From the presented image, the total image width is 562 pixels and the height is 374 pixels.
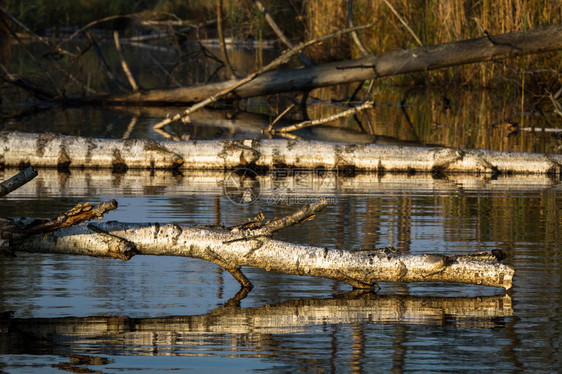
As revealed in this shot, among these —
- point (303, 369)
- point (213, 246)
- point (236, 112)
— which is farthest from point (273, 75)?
point (303, 369)

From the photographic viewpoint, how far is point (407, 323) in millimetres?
5195

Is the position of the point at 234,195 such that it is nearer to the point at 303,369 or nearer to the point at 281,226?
the point at 281,226

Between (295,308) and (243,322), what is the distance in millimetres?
401

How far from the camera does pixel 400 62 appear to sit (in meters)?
16.3

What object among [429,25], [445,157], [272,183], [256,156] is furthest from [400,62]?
[272,183]

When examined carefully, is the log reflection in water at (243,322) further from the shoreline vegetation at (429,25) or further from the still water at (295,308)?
the shoreline vegetation at (429,25)

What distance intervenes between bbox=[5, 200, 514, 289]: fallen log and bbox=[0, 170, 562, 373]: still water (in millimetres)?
124

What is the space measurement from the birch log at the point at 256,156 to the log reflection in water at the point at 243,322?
5.32m

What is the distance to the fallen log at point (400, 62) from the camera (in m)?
15.8

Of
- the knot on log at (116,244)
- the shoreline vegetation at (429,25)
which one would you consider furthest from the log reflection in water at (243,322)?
the shoreline vegetation at (429,25)

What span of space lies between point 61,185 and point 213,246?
15.1 feet

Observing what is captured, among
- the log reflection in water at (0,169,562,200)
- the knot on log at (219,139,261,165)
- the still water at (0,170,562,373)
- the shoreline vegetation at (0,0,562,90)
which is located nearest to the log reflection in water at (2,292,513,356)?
the still water at (0,170,562,373)

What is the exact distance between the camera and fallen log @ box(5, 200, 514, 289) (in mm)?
5762

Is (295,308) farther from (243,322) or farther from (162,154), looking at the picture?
(162,154)
